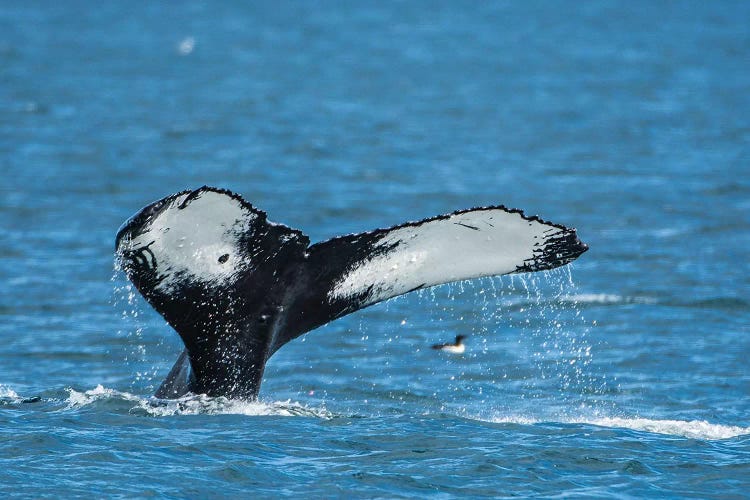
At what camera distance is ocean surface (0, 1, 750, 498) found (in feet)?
28.0

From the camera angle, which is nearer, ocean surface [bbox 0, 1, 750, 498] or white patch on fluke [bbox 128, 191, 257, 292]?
white patch on fluke [bbox 128, 191, 257, 292]

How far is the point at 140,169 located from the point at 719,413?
49.5ft

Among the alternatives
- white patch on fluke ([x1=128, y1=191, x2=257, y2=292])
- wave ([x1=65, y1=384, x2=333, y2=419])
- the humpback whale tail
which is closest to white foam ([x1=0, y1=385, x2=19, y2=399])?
wave ([x1=65, y1=384, x2=333, y2=419])

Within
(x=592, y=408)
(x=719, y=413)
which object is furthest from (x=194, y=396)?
(x=719, y=413)

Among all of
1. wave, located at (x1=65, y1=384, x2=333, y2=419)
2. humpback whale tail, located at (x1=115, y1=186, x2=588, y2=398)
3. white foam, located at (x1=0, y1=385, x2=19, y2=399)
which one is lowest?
wave, located at (x1=65, y1=384, x2=333, y2=419)

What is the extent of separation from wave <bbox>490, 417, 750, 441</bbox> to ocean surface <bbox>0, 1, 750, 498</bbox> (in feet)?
0.14

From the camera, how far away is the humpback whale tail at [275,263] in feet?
24.4

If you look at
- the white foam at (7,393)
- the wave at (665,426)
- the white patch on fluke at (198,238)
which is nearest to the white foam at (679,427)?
the wave at (665,426)

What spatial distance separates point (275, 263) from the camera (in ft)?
26.1

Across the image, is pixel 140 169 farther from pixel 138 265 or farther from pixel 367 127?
pixel 138 265

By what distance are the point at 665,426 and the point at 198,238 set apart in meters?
3.95

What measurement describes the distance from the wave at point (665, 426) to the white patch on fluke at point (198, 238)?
9.44 ft

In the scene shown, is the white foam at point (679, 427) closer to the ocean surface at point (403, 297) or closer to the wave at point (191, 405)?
the ocean surface at point (403, 297)

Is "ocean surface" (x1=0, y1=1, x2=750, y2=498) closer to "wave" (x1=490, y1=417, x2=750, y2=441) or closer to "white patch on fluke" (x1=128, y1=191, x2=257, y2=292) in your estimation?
"wave" (x1=490, y1=417, x2=750, y2=441)
